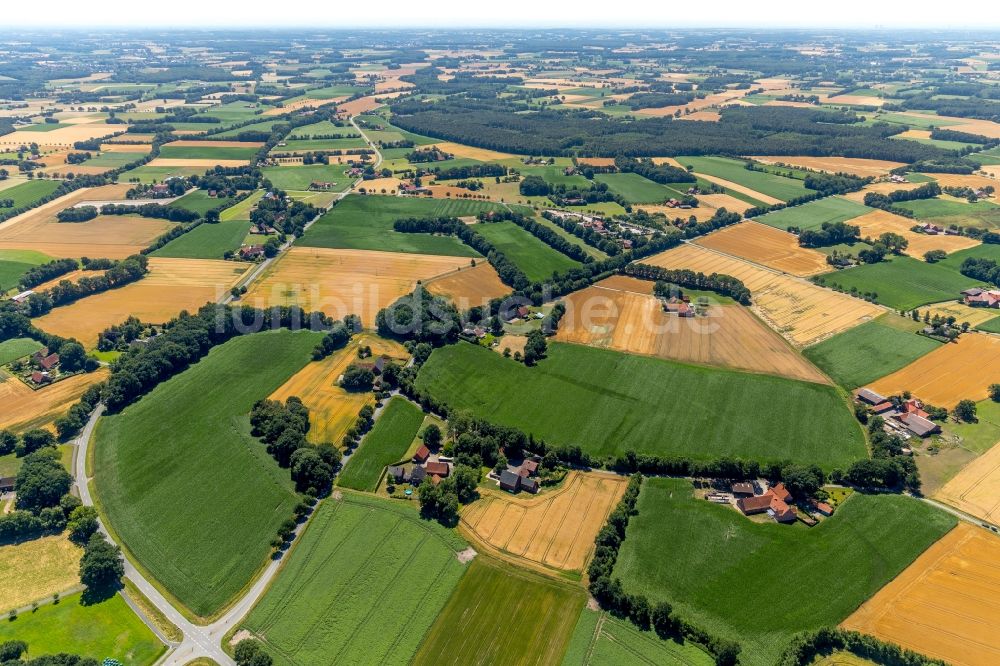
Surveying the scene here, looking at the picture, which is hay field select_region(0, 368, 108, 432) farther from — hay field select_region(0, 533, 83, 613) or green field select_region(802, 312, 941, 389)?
green field select_region(802, 312, 941, 389)

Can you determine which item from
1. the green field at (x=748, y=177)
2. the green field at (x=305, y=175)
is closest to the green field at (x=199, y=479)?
the green field at (x=305, y=175)

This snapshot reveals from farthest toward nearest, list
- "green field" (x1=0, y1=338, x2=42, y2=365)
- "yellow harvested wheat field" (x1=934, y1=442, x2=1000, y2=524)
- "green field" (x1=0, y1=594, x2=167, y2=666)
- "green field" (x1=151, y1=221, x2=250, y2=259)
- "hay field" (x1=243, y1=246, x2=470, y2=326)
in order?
"green field" (x1=151, y1=221, x2=250, y2=259) → "hay field" (x1=243, y1=246, x2=470, y2=326) → "green field" (x1=0, y1=338, x2=42, y2=365) → "yellow harvested wheat field" (x1=934, y1=442, x2=1000, y2=524) → "green field" (x1=0, y1=594, x2=167, y2=666)

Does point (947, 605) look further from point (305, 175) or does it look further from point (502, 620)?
point (305, 175)

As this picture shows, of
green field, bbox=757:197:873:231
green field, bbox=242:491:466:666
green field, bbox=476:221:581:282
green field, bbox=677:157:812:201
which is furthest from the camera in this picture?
green field, bbox=677:157:812:201

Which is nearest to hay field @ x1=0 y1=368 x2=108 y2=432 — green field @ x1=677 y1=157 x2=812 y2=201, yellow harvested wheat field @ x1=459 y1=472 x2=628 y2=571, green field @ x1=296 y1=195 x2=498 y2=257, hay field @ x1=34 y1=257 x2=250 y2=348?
hay field @ x1=34 y1=257 x2=250 y2=348

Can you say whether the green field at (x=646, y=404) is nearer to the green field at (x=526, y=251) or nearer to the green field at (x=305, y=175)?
the green field at (x=526, y=251)

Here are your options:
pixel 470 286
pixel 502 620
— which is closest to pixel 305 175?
pixel 470 286

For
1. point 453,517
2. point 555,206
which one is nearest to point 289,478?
point 453,517
